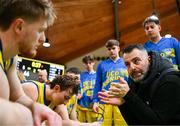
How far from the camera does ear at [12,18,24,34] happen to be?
1.01m

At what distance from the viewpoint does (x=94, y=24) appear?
336 inches

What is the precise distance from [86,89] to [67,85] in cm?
331

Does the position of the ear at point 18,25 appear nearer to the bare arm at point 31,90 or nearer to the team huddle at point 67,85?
the team huddle at point 67,85

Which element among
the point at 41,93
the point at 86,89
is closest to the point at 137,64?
the point at 41,93

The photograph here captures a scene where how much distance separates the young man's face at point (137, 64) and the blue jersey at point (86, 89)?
365cm

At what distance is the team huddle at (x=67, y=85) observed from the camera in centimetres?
72

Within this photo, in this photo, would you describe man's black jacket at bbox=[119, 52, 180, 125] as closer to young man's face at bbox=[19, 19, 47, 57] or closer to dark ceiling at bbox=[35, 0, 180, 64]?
young man's face at bbox=[19, 19, 47, 57]

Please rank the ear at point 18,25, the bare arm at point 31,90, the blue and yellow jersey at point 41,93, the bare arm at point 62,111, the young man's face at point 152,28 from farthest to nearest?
the young man's face at point 152,28
the bare arm at point 62,111
the blue and yellow jersey at point 41,93
the bare arm at point 31,90
the ear at point 18,25

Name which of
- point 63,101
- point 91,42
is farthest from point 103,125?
point 91,42

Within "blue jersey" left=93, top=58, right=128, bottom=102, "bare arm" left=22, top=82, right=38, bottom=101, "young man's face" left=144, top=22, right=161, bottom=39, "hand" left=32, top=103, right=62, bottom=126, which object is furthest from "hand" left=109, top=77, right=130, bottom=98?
"blue jersey" left=93, top=58, right=128, bottom=102

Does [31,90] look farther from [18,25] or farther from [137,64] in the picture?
[18,25]

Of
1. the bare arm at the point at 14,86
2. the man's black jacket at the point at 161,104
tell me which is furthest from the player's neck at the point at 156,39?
the bare arm at the point at 14,86

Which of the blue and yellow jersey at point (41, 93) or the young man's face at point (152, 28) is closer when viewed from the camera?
the blue and yellow jersey at point (41, 93)

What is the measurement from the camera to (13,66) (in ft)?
3.98
